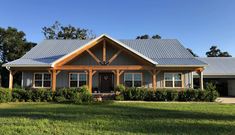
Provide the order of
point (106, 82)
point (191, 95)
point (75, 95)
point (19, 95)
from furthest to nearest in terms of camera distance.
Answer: point (106, 82), point (191, 95), point (19, 95), point (75, 95)

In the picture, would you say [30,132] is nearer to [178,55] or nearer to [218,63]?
[178,55]

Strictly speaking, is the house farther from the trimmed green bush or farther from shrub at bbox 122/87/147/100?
shrub at bbox 122/87/147/100

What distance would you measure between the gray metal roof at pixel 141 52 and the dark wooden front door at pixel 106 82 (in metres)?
3.92

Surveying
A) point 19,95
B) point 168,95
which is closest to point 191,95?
point 168,95

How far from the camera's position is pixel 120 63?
22.5 m

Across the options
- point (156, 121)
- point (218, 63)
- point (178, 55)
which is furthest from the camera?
point (218, 63)

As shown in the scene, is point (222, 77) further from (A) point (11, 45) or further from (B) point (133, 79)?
(A) point (11, 45)

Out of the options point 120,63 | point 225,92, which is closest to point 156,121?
point 120,63

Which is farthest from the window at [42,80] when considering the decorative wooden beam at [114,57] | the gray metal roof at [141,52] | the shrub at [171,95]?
the shrub at [171,95]

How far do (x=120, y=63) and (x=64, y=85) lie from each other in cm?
540

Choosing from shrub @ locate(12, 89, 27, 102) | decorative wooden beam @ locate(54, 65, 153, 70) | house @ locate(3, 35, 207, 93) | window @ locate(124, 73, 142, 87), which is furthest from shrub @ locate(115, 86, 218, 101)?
shrub @ locate(12, 89, 27, 102)

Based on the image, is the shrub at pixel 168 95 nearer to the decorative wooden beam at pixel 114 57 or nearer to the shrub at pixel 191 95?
the shrub at pixel 191 95

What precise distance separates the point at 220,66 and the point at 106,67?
15.7 meters

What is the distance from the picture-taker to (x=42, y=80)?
915 inches
